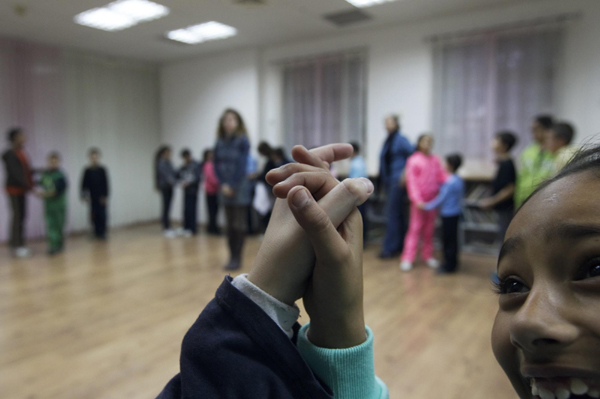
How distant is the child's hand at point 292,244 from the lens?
528 mm

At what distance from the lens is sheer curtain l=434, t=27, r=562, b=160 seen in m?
4.21

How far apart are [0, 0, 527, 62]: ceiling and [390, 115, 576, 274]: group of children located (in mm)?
1699

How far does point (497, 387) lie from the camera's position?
179 centimetres

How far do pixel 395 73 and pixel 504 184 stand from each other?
2266mm

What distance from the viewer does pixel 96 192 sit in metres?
5.85

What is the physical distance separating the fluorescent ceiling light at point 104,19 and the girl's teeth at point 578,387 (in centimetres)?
526

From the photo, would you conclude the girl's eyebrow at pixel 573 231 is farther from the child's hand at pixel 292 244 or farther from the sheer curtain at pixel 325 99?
the sheer curtain at pixel 325 99

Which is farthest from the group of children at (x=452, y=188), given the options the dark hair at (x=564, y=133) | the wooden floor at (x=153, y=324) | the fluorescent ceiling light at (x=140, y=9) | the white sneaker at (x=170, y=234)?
the white sneaker at (x=170, y=234)

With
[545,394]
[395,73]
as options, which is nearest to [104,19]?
[395,73]

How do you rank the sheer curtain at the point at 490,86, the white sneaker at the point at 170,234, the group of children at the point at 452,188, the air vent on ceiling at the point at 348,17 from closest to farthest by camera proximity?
the group of children at the point at 452,188 < the sheer curtain at the point at 490,86 < the air vent on ceiling at the point at 348,17 < the white sneaker at the point at 170,234

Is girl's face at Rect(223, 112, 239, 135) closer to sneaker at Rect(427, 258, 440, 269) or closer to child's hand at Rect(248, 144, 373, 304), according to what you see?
sneaker at Rect(427, 258, 440, 269)

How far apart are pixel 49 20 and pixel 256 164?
310cm

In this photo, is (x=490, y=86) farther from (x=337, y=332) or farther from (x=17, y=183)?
(x=17, y=183)

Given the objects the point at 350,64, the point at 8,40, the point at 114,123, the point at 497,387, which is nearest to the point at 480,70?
the point at 350,64
